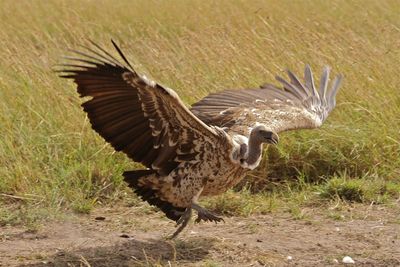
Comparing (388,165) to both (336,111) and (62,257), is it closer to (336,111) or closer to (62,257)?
(336,111)

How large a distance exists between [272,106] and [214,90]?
1111 millimetres

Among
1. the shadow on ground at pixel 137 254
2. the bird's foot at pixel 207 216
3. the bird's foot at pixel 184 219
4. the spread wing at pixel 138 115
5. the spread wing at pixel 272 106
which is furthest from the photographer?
the spread wing at pixel 272 106

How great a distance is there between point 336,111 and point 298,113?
1293 millimetres

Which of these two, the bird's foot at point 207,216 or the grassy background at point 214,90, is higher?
the grassy background at point 214,90

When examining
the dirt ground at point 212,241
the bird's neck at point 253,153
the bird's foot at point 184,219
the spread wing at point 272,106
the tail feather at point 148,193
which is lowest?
the dirt ground at point 212,241

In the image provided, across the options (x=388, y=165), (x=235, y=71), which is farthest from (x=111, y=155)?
(x=388, y=165)

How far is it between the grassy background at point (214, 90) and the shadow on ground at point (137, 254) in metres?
0.76

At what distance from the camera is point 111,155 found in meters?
6.17

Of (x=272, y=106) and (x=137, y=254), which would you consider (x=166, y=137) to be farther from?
(x=272, y=106)

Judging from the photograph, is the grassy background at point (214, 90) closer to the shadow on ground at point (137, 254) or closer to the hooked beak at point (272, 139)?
the shadow on ground at point (137, 254)

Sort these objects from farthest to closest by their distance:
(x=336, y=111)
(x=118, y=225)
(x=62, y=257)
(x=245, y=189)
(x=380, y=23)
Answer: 1. (x=380, y=23)
2. (x=336, y=111)
3. (x=245, y=189)
4. (x=118, y=225)
5. (x=62, y=257)

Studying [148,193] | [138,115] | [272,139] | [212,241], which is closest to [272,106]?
[272,139]

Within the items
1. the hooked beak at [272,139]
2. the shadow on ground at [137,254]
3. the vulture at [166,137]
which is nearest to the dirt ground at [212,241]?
the shadow on ground at [137,254]

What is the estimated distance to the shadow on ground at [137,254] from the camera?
4684 mm
